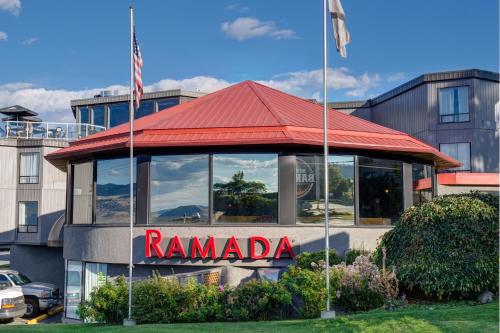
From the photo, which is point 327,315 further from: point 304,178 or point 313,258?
point 304,178

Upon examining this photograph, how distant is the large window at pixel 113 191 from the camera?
20.4 m

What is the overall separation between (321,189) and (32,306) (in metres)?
13.7

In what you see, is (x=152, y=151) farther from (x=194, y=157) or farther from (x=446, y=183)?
(x=446, y=183)

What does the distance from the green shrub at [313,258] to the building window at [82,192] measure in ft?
25.1

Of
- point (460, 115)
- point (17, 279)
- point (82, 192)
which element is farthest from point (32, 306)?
point (460, 115)

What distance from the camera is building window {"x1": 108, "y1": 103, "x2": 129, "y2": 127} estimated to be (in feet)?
145

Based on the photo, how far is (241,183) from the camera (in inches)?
758

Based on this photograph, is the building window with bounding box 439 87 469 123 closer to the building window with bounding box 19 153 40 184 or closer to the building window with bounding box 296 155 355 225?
the building window with bounding box 296 155 355 225

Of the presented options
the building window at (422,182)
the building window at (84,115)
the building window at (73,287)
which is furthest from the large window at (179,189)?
the building window at (84,115)

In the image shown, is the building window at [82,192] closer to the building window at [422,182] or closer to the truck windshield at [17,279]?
the truck windshield at [17,279]

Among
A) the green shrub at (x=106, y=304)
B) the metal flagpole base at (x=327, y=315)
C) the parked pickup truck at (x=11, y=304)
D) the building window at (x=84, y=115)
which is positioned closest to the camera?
the metal flagpole base at (x=327, y=315)

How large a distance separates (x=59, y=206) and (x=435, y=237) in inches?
967

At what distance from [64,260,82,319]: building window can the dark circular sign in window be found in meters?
8.26

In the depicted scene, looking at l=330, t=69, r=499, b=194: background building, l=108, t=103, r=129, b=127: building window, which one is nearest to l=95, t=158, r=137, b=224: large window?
l=330, t=69, r=499, b=194: background building
